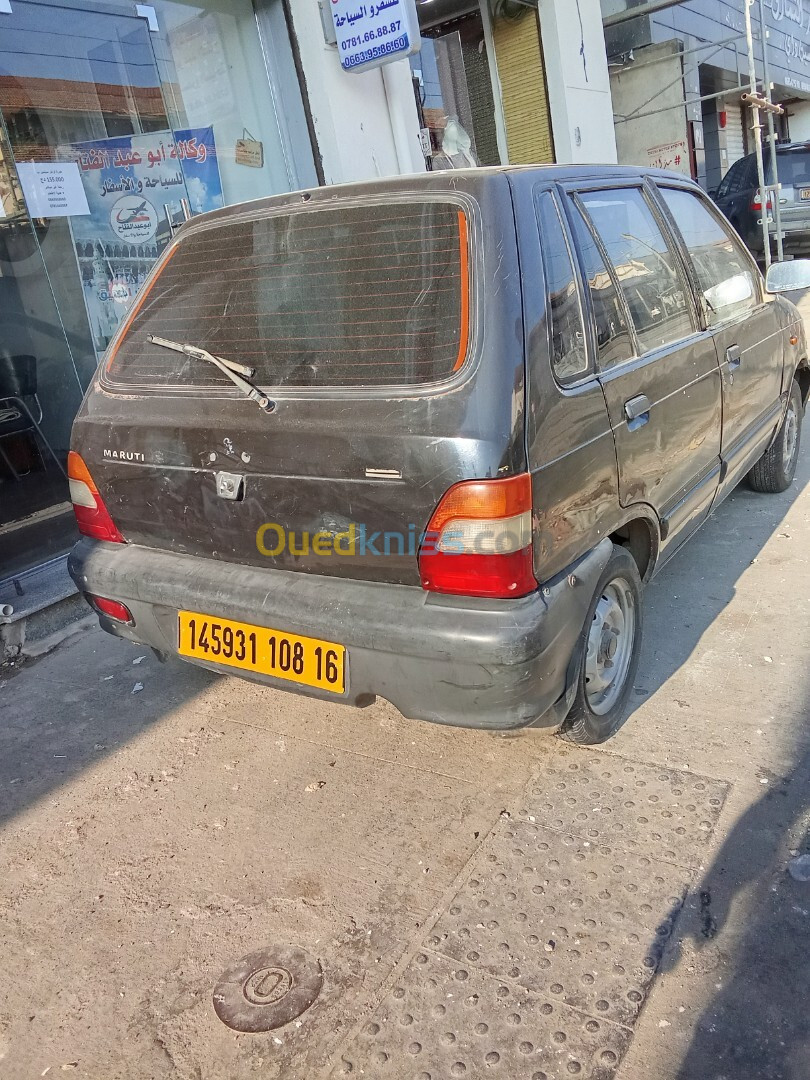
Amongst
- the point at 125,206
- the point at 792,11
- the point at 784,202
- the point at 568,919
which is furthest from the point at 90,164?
the point at 792,11

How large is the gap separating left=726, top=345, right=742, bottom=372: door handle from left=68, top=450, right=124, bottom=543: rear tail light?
2557mm

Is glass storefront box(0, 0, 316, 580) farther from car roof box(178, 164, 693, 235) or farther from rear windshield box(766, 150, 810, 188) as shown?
rear windshield box(766, 150, 810, 188)

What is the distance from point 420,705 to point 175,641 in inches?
34.2

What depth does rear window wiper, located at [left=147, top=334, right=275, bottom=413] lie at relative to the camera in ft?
7.71

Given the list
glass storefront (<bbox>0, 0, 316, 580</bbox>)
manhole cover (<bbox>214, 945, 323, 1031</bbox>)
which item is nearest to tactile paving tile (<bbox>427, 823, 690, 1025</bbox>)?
manhole cover (<bbox>214, 945, 323, 1031</bbox>)

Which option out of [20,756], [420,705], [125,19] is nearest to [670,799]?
[420,705]

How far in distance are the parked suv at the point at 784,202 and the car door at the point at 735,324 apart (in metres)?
10.2

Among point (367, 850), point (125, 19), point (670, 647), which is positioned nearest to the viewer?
point (367, 850)

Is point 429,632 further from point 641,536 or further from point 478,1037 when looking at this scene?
point 641,536

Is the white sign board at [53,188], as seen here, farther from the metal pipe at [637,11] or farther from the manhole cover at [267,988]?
the metal pipe at [637,11]

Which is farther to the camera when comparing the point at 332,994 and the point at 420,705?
the point at 420,705

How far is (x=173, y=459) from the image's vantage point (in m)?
2.52

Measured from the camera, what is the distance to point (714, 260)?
3670 millimetres

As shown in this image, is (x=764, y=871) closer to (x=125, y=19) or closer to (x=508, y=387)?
(x=508, y=387)
